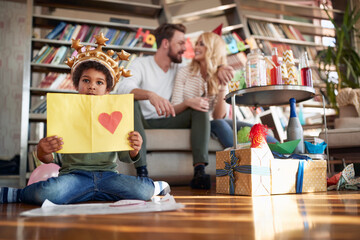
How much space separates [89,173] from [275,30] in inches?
131

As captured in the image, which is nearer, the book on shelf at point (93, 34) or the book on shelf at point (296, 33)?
the book on shelf at point (93, 34)

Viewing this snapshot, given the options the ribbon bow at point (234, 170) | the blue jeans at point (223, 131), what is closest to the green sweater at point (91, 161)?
the ribbon bow at point (234, 170)

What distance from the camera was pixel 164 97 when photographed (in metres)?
2.46

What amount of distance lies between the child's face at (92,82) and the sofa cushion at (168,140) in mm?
827

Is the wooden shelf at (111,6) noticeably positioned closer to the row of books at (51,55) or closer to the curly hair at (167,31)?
the row of books at (51,55)

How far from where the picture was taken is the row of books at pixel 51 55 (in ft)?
10.8

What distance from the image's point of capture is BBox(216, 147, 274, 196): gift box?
1.42 metres

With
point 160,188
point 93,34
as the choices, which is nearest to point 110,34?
point 93,34

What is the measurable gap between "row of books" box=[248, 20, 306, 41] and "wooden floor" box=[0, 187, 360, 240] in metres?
3.23

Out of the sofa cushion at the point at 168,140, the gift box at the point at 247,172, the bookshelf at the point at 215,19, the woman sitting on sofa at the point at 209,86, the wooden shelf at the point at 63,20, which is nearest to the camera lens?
the gift box at the point at 247,172

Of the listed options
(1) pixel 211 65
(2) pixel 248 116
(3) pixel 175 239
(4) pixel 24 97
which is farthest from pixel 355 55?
(3) pixel 175 239

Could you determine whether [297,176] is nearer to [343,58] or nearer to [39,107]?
[39,107]

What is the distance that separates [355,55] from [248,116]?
1.26 meters

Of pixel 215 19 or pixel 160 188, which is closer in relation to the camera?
pixel 160 188
